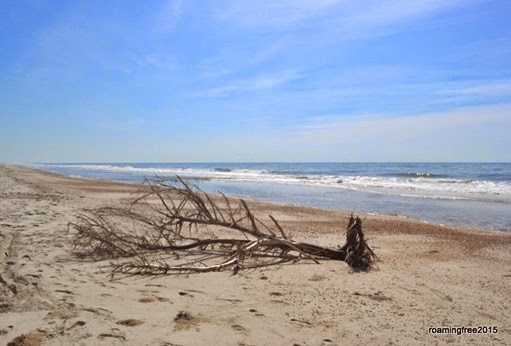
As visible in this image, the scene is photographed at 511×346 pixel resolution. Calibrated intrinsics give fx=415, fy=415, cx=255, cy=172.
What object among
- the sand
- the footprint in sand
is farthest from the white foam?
the footprint in sand

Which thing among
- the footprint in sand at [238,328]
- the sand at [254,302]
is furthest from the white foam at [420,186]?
the footprint in sand at [238,328]

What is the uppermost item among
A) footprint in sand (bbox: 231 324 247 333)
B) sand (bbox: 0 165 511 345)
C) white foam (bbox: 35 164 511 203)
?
white foam (bbox: 35 164 511 203)

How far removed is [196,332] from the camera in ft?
9.47

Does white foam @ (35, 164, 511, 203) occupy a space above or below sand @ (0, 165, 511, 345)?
above

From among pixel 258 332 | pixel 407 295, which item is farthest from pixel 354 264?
pixel 258 332

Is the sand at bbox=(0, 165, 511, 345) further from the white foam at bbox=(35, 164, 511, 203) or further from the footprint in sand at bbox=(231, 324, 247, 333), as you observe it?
the white foam at bbox=(35, 164, 511, 203)

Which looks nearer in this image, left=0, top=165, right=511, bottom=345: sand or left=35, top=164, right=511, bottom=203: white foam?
left=0, top=165, right=511, bottom=345: sand

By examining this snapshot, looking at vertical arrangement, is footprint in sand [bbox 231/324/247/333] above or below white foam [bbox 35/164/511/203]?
below

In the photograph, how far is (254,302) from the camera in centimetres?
355

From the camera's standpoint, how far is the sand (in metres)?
2.87

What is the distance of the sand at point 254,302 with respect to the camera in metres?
2.87

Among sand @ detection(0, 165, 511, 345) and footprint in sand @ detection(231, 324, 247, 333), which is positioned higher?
sand @ detection(0, 165, 511, 345)

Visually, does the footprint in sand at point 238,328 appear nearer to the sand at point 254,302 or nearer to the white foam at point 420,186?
the sand at point 254,302

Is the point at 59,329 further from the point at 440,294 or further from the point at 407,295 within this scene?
the point at 440,294
